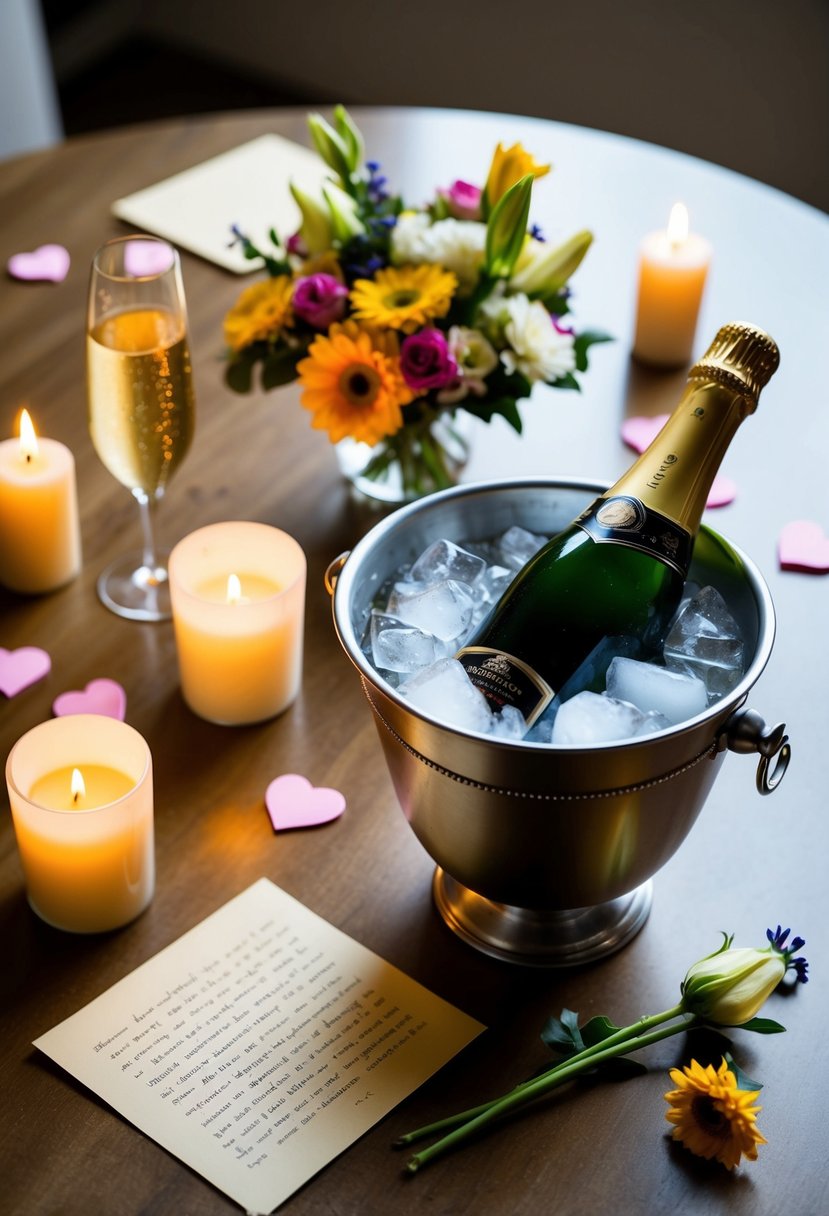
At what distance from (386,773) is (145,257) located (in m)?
0.48

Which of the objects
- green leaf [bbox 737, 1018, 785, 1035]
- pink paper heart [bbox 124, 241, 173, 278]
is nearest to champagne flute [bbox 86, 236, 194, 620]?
pink paper heart [bbox 124, 241, 173, 278]

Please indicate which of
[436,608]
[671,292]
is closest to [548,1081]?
[436,608]

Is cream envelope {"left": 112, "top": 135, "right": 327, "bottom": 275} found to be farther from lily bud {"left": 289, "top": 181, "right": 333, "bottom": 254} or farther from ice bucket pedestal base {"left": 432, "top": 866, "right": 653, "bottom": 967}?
ice bucket pedestal base {"left": 432, "top": 866, "right": 653, "bottom": 967}

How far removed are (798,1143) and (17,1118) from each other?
48 centimetres

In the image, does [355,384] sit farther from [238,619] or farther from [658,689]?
[658,689]

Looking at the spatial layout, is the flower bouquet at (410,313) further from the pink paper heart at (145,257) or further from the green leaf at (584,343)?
the pink paper heart at (145,257)

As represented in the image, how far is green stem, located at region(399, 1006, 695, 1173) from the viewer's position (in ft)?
2.61

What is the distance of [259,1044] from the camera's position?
0.86m

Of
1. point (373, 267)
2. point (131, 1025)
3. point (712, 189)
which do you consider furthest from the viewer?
point (712, 189)

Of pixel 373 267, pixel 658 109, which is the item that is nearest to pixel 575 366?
pixel 373 267

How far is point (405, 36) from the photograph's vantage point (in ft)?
12.3

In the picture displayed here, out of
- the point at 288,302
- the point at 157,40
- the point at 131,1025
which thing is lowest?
the point at 157,40

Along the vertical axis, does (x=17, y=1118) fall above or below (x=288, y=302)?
below

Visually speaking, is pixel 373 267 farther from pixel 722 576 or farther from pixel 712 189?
pixel 712 189
